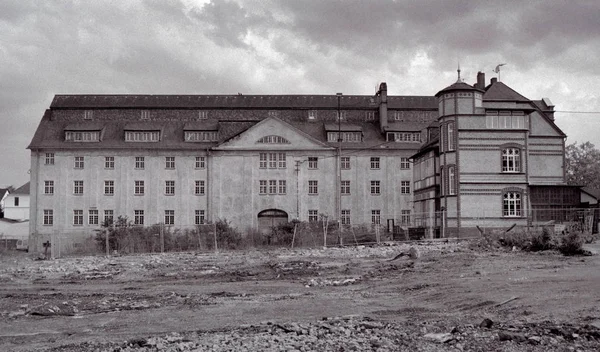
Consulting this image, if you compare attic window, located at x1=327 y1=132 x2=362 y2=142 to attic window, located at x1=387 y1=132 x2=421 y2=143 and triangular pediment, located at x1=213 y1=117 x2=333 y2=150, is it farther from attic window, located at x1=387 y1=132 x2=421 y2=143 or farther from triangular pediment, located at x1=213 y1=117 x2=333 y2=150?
attic window, located at x1=387 y1=132 x2=421 y2=143

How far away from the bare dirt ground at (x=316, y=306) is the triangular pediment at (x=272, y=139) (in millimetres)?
33418

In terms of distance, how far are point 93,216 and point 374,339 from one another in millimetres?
52869

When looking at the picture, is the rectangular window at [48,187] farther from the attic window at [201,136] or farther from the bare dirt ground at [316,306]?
the bare dirt ground at [316,306]

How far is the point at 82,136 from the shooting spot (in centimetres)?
6131

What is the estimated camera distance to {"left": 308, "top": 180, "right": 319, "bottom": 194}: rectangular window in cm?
6088

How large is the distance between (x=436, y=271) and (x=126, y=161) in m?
43.4

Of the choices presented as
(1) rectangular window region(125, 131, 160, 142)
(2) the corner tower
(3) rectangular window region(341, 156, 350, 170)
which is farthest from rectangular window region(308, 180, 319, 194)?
(2) the corner tower

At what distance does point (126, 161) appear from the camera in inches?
2392

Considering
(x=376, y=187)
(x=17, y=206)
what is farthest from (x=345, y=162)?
(x=17, y=206)

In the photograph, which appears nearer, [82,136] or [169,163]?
[169,163]

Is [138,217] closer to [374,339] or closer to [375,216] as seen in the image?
[375,216]

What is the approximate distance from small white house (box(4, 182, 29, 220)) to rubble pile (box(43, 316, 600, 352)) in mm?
100146

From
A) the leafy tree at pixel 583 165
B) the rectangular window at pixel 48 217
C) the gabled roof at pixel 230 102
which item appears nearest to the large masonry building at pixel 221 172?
the rectangular window at pixel 48 217

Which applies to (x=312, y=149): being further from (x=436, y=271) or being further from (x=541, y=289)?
(x=541, y=289)
